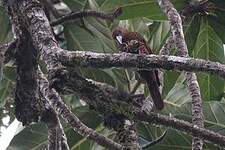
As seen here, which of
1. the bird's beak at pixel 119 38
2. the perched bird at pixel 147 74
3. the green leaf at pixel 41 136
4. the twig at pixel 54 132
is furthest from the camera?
the green leaf at pixel 41 136

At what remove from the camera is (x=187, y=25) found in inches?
64.4

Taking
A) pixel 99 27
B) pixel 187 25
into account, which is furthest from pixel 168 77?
pixel 99 27

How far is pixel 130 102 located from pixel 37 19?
0.21m

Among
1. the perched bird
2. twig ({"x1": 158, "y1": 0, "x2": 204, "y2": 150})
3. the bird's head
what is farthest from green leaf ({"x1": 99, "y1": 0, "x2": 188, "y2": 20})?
twig ({"x1": 158, "y1": 0, "x2": 204, "y2": 150})

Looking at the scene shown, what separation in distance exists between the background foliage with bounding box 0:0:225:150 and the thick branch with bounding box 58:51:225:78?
25.6 inches

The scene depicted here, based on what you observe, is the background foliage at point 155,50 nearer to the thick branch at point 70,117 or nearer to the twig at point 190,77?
the twig at point 190,77

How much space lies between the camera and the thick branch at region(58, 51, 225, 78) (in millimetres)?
719

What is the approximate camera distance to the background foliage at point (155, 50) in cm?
150

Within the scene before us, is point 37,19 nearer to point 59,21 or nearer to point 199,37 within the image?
point 59,21

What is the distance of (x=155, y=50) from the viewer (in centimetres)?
166

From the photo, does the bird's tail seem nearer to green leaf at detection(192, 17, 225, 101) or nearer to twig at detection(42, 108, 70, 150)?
twig at detection(42, 108, 70, 150)

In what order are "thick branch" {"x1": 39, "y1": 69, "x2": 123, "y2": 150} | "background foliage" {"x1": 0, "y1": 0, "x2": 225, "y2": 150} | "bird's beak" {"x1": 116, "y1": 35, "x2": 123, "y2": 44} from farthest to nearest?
"background foliage" {"x1": 0, "y1": 0, "x2": 225, "y2": 150}
"bird's beak" {"x1": 116, "y1": 35, "x2": 123, "y2": 44}
"thick branch" {"x1": 39, "y1": 69, "x2": 123, "y2": 150}

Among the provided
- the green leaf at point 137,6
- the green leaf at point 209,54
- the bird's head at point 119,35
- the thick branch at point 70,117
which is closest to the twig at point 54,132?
the thick branch at point 70,117

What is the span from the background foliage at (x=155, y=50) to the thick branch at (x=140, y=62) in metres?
0.65
